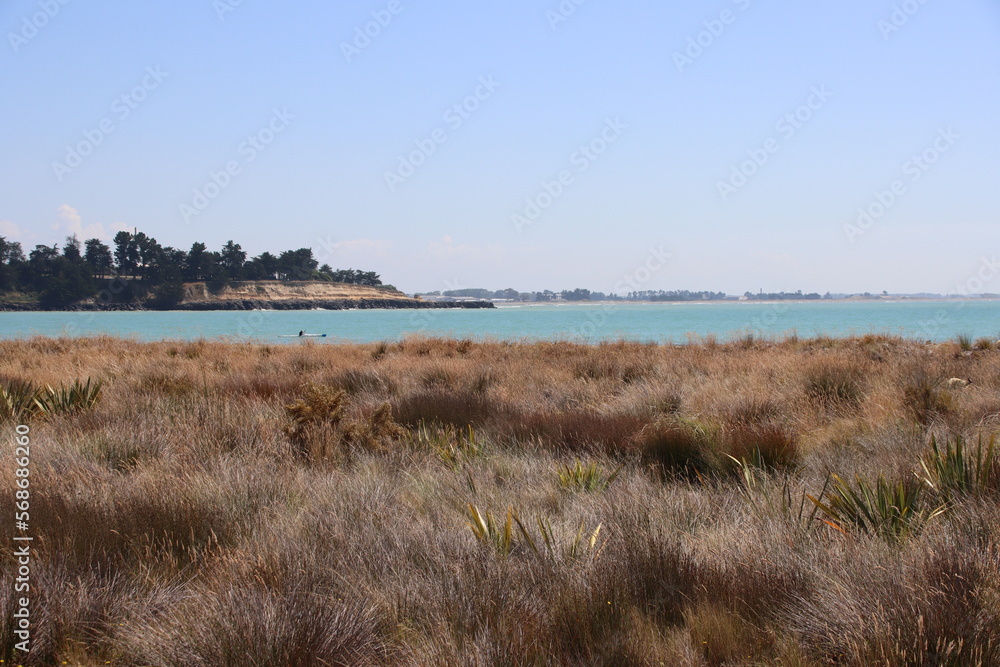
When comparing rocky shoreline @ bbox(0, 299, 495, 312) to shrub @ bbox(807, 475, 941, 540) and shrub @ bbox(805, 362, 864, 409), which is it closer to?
shrub @ bbox(805, 362, 864, 409)

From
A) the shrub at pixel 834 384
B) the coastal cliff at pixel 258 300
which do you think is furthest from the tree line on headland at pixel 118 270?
the shrub at pixel 834 384

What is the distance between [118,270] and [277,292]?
95.3 feet

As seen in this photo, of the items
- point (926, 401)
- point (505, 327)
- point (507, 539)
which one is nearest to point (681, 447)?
point (507, 539)

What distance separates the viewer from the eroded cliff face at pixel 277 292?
125 meters

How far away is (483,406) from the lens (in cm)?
827

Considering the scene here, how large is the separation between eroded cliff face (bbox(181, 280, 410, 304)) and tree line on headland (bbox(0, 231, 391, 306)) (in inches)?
88.7

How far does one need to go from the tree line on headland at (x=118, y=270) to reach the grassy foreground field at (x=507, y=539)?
130866mm

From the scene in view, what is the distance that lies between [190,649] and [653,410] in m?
6.63

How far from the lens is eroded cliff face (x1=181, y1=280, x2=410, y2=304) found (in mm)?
124625

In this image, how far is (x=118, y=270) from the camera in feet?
411

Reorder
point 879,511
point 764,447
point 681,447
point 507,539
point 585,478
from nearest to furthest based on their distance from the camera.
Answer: point 507,539 → point 879,511 → point 585,478 → point 764,447 → point 681,447

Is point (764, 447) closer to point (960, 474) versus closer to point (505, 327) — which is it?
point (960, 474)

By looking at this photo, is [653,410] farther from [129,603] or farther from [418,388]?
[129,603]

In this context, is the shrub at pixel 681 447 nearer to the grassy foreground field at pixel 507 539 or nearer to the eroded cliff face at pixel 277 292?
the grassy foreground field at pixel 507 539
